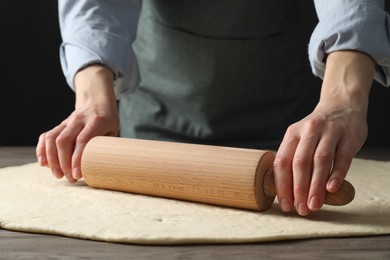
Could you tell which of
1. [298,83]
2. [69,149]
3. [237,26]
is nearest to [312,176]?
[69,149]

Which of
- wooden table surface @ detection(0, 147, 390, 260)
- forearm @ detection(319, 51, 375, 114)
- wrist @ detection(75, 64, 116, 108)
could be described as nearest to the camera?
wooden table surface @ detection(0, 147, 390, 260)

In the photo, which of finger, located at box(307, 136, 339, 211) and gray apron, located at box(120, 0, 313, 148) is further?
gray apron, located at box(120, 0, 313, 148)

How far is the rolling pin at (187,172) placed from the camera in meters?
1.05

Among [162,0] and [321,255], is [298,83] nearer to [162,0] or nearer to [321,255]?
[162,0]

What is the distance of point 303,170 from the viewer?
1.00 m

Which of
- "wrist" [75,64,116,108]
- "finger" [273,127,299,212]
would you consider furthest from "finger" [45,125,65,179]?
"finger" [273,127,299,212]

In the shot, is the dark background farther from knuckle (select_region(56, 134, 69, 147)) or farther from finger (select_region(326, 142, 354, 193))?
finger (select_region(326, 142, 354, 193))

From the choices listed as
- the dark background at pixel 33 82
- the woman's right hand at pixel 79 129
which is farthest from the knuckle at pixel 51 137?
the dark background at pixel 33 82

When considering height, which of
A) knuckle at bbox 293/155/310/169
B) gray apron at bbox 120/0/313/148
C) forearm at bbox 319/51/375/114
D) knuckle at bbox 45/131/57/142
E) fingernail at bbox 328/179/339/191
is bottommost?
gray apron at bbox 120/0/313/148

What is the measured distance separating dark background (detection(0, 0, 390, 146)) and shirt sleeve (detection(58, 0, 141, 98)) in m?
0.78

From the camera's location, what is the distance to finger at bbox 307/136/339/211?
0.99 m

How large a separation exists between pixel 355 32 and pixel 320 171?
0.93 feet

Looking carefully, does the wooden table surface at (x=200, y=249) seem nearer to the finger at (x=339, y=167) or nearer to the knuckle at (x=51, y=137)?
the finger at (x=339, y=167)

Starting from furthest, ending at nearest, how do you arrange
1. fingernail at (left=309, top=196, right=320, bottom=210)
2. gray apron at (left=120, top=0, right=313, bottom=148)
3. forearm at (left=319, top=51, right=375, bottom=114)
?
gray apron at (left=120, top=0, right=313, bottom=148)
forearm at (left=319, top=51, right=375, bottom=114)
fingernail at (left=309, top=196, right=320, bottom=210)
